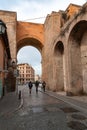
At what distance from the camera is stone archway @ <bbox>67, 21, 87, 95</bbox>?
18516 millimetres

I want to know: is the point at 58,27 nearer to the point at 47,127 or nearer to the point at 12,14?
the point at 12,14

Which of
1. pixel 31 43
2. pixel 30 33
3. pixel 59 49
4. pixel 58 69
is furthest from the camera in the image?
pixel 31 43

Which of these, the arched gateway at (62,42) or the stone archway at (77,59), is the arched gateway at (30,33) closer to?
the arched gateway at (62,42)

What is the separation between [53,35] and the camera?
28141 mm

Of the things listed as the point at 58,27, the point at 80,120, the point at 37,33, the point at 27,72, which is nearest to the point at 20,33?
the point at 37,33

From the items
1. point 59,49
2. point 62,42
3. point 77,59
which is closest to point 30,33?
point 59,49

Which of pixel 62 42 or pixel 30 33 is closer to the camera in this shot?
pixel 62 42

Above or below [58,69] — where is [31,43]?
above

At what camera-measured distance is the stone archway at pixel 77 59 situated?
1852 cm

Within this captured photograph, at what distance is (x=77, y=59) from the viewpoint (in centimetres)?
1920

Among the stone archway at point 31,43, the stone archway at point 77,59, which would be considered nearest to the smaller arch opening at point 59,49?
the stone archway at point 77,59

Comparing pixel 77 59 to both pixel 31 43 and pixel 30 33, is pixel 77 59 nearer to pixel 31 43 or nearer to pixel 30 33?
pixel 30 33

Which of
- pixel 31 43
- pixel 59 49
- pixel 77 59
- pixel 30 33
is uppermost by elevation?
pixel 30 33

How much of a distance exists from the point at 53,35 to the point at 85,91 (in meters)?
11.9
